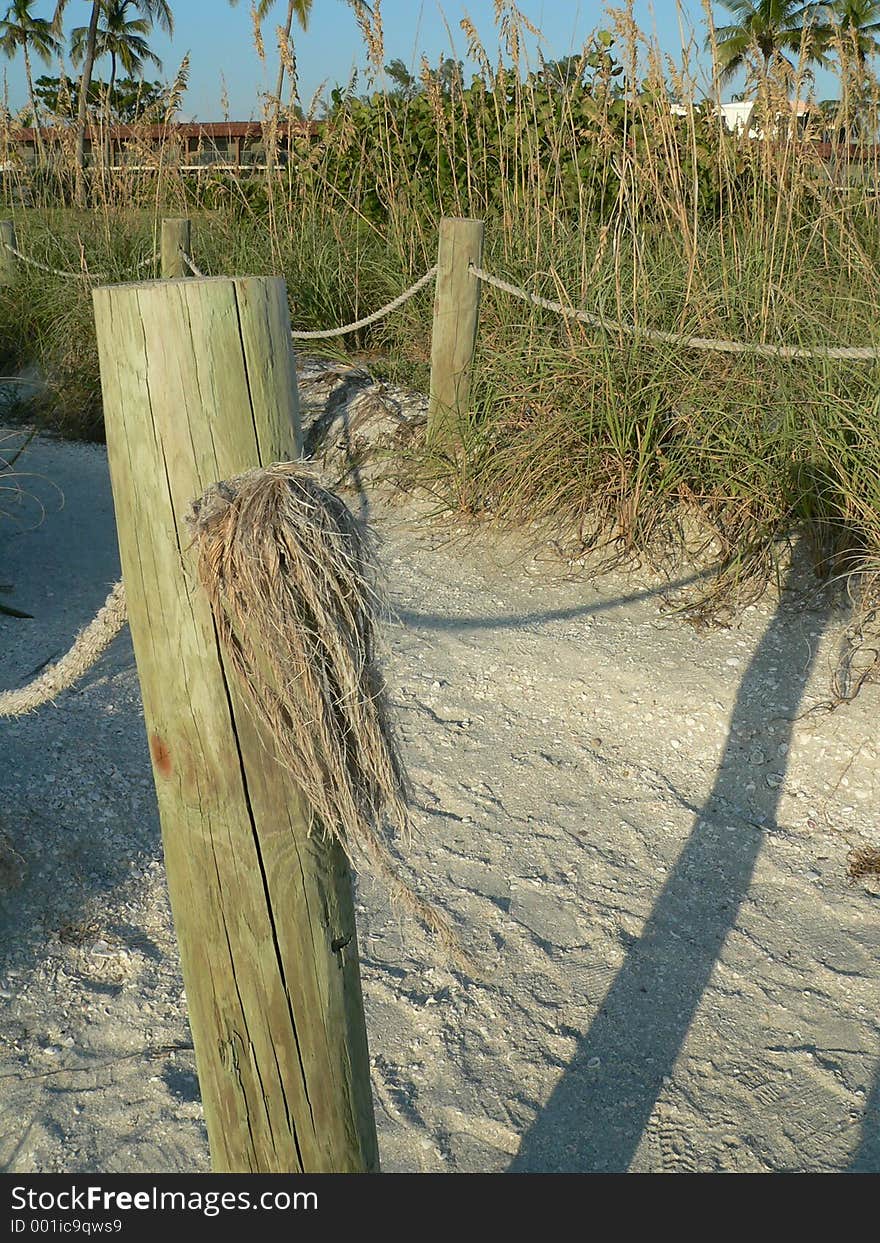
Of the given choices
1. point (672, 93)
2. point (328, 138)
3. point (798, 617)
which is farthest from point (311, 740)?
point (328, 138)

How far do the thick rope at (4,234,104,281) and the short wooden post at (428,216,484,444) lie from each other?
2.99 metres

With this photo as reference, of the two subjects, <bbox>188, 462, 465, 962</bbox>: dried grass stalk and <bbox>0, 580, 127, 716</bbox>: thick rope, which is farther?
<bbox>0, 580, 127, 716</bbox>: thick rope

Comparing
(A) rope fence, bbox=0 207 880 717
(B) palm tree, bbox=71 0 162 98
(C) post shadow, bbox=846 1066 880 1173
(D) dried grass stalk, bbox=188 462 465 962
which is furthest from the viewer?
(B) palm tree, bbox=71 0 162 98

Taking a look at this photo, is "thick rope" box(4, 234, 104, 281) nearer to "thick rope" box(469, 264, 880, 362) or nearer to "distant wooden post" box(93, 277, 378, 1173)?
"thick rope" box(469, 264, 880, 362)

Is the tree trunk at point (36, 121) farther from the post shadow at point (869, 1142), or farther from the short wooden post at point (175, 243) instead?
the post shadow at point (869, 1142)

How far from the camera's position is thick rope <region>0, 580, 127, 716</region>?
6.45 feet

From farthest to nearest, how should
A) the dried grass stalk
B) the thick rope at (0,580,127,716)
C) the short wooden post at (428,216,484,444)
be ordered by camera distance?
the short wooden post at (428,216,484,444)
the thick rope at (0,580,127,716)
the dried grass stalk

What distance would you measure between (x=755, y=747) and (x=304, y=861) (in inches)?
93.8

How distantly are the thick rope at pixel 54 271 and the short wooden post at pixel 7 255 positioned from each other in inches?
1.1

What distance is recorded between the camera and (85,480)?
604 centimetres

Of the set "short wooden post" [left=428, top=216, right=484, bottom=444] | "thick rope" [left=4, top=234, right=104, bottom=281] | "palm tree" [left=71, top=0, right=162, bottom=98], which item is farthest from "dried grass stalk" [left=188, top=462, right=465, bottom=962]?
"palm tree" [left=71, top=0, right=162, bottom=98]

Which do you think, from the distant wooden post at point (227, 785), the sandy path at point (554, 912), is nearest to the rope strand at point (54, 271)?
the sandy path at point (554, 912)

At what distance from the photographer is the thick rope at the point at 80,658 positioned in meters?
1.97
